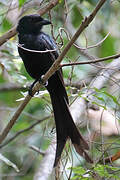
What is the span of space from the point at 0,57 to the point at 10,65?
0.82ft

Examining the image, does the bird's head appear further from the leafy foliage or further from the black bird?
the leafy foliage

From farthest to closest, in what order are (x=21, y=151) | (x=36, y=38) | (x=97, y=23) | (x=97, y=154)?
(x=97, y=23) < (x=21, y=151) < (x=36, y=38) < (x=97, y=154)

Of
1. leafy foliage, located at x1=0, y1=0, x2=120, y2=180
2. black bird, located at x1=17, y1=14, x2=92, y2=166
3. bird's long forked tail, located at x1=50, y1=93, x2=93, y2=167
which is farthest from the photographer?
leafy foliage, located at x1=0, y1=0, x2=120, y2=180

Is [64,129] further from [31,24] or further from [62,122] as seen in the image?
[31,24]

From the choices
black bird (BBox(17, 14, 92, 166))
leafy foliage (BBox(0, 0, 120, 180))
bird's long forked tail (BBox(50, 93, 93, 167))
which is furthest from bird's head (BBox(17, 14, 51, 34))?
bird's long forked tail (BBox(50, 93, 93, 167))

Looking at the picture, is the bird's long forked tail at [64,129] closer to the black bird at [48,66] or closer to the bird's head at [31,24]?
the black bird at [48,66]

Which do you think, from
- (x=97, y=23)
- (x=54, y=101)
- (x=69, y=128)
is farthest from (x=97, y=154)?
(x=97, y=23)

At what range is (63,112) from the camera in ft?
10.2

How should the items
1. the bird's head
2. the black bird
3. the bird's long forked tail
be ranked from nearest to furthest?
1. the bird's long forked tail
2. the black bird
3. the bird's head

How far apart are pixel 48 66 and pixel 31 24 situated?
1.38ft

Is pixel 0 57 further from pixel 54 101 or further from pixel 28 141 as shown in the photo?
pixel 28 141

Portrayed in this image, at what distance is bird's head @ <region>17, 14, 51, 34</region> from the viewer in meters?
3.34

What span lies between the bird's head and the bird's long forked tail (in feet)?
2.06

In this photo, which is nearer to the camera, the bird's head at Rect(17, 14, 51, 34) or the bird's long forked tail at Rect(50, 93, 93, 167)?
the bird's long forked tail at Rect(50, 93, 93, 167)
